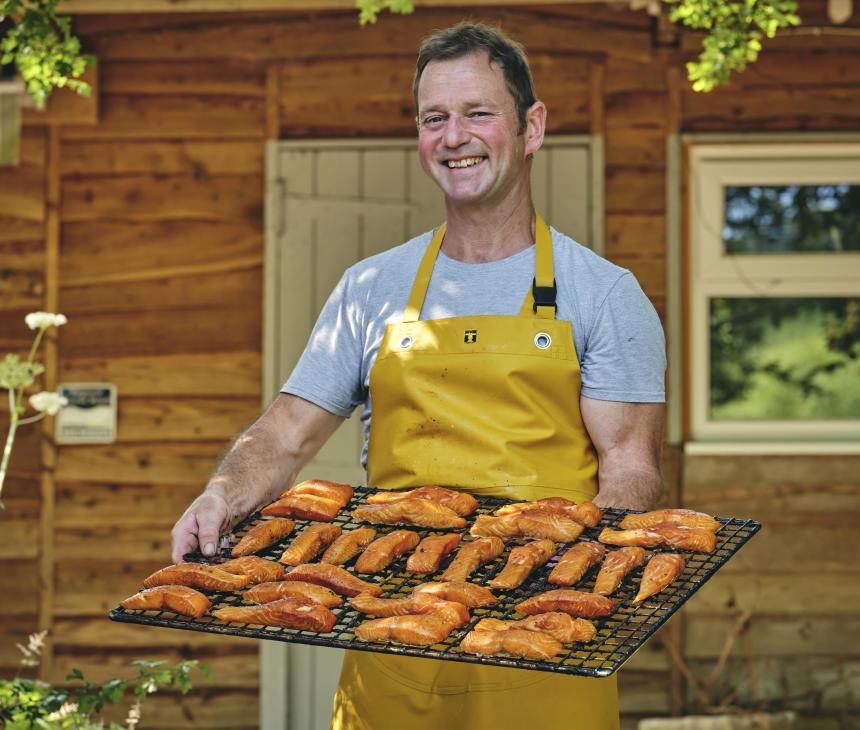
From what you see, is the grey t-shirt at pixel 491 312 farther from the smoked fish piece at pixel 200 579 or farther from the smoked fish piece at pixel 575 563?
the smoked fish piece at pixel 200 579

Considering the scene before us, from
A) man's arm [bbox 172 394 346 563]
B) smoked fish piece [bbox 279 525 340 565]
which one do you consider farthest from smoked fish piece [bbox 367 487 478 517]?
man's arm [bbox 172 394 346 563]

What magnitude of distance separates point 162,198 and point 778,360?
2.99 m

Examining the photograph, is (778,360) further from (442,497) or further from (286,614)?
(286,614)

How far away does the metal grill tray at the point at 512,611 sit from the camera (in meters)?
2.12

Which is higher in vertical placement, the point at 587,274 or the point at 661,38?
the point at 661,38

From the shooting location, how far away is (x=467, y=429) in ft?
9.63

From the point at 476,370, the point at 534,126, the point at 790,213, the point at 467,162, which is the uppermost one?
the point at 790,213

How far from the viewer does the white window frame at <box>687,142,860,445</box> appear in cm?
553

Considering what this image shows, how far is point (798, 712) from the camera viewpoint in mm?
5504

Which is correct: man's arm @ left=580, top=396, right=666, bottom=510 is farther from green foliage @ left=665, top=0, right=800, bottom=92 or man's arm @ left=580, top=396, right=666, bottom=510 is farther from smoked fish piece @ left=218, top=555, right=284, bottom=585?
green foliage @ left=665, top=0, right=800, bottom=92

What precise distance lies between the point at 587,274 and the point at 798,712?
3323 mm

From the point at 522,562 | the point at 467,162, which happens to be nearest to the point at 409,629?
the point at 522,562

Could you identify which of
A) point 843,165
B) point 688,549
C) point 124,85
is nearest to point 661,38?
point 843,165

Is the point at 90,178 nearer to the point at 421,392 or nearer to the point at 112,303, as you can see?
the point at 112,303
